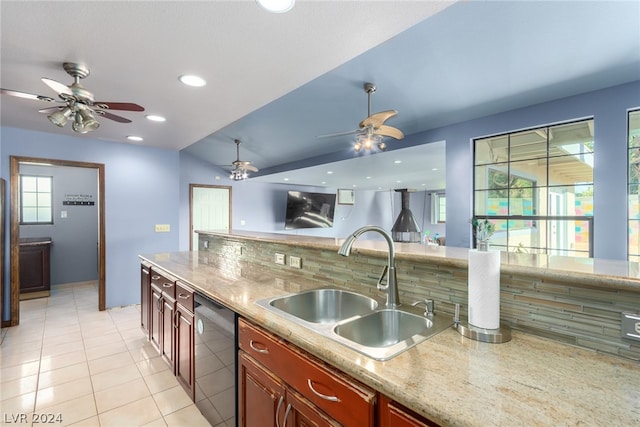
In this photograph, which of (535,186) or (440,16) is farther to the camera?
(535,186)

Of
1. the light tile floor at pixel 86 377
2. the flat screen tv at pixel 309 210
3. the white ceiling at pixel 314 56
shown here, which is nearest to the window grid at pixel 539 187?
the white ceiling at pixel 314 56

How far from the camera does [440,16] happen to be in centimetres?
198

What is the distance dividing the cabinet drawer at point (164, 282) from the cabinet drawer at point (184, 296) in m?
0.09

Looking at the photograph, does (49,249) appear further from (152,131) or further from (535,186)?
(535,186)

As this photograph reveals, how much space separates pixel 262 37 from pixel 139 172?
3.63 metres

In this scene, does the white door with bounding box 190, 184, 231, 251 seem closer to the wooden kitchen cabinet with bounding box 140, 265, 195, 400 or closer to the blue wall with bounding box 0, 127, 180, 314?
the blue wall with bounding box 0, 127, 180, 314

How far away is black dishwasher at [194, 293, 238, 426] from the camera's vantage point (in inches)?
60.6

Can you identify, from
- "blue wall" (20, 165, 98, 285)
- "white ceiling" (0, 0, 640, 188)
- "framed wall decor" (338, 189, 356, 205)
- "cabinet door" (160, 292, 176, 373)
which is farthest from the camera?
"framed wall decor" (338, 189, 356, 205)

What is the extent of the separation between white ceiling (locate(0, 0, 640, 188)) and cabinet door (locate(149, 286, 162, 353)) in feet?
5.68

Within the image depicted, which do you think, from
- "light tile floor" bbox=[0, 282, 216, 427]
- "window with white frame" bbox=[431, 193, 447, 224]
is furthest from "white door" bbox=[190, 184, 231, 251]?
"window with white frame" bbox=[431, 193, 447, 224]

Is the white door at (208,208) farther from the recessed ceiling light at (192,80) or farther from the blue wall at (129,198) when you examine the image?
the recessed ceiling light at (192,80)

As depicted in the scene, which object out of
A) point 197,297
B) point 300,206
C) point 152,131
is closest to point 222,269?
point 197,297

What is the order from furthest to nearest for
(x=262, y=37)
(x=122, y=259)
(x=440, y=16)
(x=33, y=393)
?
1. (x=122, y=259)
2. (x=33, y=393)
3. (x=440, y=16)
4. (x=262, y=37)

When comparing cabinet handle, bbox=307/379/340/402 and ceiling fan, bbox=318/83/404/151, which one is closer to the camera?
cabinet handle, bbox=307/379/340/402
